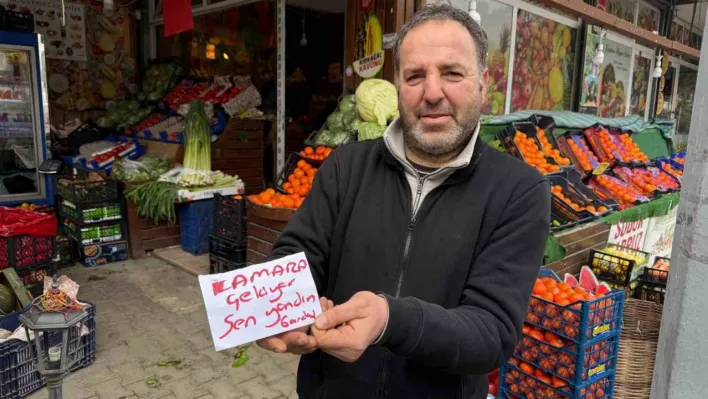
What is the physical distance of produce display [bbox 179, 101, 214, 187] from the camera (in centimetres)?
617

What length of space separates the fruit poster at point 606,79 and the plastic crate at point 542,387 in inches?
280

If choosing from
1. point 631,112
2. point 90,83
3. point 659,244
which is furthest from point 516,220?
point 631,112

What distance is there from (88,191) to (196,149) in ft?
4.53

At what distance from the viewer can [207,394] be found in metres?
3.32

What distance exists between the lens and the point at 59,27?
7.73 meters

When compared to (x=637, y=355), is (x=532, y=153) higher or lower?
higher

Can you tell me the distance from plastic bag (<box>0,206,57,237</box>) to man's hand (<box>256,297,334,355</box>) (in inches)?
149

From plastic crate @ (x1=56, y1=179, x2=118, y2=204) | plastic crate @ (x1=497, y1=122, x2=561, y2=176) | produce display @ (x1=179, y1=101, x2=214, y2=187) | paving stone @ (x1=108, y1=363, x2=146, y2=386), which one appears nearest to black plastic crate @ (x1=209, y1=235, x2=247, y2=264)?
produce display @ (x1=179, y1=101, x2=214, y2=187)

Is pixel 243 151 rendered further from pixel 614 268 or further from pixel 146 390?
pixel 614 268

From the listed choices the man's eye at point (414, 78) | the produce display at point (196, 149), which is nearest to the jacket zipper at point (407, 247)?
the man's eye at point (414, 78)

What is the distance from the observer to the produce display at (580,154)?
272 inches

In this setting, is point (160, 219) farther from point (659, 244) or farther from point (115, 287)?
point (659, 244)

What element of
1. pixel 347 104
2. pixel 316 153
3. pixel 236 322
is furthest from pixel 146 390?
pixel 347 104

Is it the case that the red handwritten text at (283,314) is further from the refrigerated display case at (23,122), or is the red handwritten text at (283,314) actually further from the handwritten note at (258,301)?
the refrigerated display case at (23,122)
